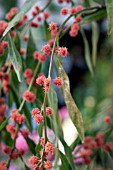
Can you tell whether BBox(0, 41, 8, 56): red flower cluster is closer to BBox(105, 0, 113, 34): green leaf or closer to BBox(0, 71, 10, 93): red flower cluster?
BBox(0, 71, 10, 93): red flower cluster

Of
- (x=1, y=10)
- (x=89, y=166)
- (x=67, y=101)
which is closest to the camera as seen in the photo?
(x=67, y=101)

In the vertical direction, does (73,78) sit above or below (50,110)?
below

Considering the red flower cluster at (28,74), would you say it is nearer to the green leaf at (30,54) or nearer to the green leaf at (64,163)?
the green leaf at (30,54)

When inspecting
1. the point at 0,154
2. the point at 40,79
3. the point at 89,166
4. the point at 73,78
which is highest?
the point at 40,79

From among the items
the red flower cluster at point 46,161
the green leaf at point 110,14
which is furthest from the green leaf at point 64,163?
the green leaf at point 110,14

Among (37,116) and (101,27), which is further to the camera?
(101,27)

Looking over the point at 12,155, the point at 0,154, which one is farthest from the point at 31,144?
the point at 0,154

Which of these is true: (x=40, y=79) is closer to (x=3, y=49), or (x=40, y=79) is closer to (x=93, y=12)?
(x=3, y=49)

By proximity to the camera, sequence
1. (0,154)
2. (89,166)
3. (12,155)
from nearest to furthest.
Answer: (12,155)
(89,166)
(0,154)

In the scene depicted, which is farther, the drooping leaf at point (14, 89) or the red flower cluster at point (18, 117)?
the drooping leaf at point (14, 89)

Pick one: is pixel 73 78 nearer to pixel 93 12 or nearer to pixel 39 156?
pixel 93 12
